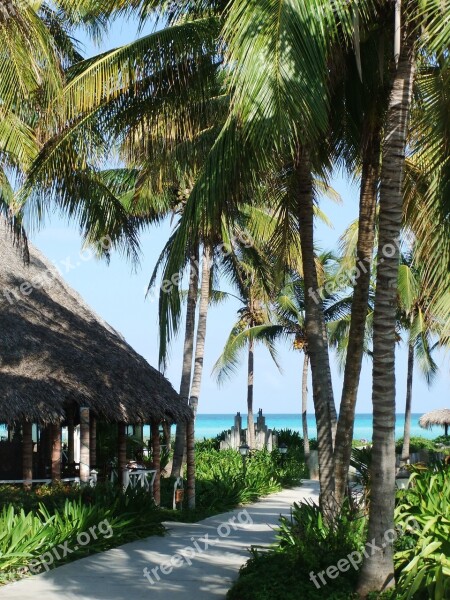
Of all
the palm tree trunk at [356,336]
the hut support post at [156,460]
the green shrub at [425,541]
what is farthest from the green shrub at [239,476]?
the green shrub at [425,541]

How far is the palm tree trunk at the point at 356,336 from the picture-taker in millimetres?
10992

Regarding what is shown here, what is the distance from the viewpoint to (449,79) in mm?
9953

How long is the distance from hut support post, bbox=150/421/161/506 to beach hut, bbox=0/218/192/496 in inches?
1.1

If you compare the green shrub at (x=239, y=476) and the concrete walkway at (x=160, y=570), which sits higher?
the green shrub at (x=239, y=476)

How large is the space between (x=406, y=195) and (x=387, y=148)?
4.95 meters

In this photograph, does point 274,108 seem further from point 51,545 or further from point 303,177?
point 51,545

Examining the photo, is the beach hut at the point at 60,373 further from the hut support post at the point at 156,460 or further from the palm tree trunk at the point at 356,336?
the palm tree trunk at the point at 356,336

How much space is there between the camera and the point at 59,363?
1554 centimetres

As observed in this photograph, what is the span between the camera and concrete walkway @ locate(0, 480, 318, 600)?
354 inches

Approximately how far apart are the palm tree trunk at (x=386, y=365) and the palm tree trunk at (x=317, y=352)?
2.52 metres

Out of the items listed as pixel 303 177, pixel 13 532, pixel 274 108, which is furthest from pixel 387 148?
pixel 13 532

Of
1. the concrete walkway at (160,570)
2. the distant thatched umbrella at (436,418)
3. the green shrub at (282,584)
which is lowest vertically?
the concrete walkway at (160,570)

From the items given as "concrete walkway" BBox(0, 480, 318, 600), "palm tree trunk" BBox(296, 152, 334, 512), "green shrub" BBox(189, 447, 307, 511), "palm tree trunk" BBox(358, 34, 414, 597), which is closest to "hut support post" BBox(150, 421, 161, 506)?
"green shrub" BBox(189, 447, 307, 511)

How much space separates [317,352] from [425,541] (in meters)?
3.38
